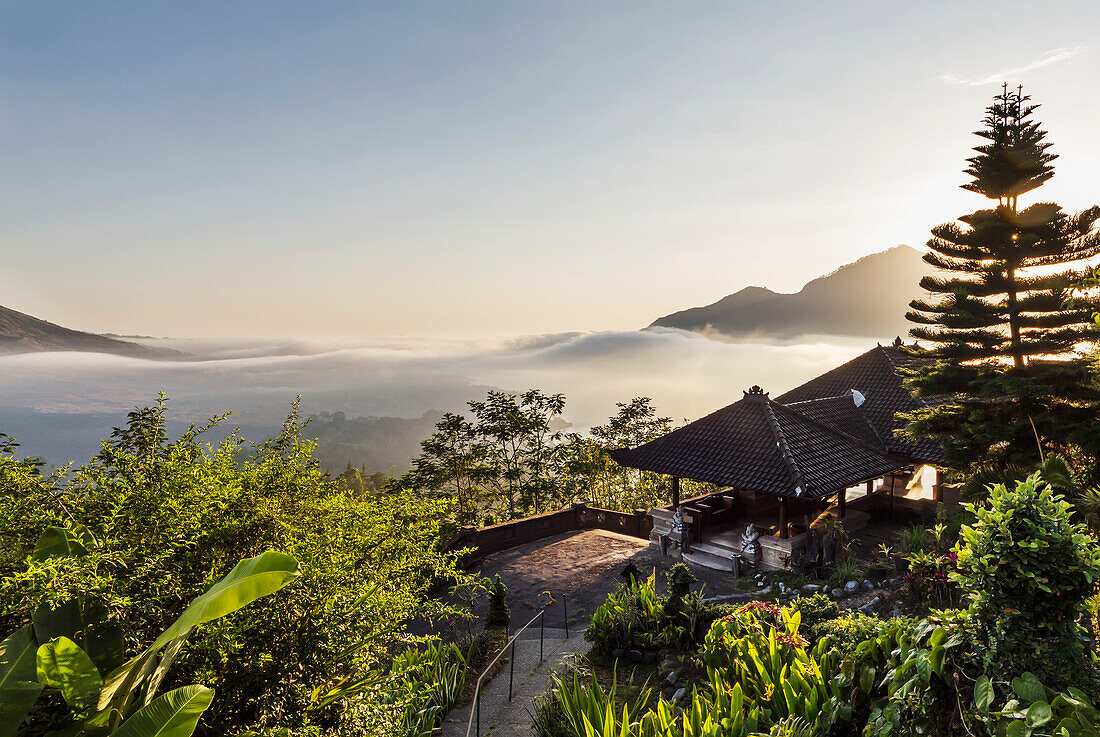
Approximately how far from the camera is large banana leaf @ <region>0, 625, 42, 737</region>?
83.0 inches

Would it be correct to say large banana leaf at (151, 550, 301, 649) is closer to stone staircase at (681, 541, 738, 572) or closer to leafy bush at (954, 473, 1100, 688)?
leafy bush at (954, 473, 1100, 688)

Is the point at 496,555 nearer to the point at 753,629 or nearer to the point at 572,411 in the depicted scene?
the point at 753,629

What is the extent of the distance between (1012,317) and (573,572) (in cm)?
899

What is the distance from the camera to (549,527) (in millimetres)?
13539

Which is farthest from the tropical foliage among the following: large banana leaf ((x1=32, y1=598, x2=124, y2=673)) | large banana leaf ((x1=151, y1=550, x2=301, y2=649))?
large banana leaf ((x1=32, y1=598, x2=124, y2=673))

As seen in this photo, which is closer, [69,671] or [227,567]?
[69,671]

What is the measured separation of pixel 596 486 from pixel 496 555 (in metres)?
8.55

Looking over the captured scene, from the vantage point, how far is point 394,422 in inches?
3789

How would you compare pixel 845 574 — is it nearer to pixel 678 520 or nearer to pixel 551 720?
pixel 678 520

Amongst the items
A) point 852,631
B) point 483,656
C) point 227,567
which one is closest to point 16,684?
point 227,567

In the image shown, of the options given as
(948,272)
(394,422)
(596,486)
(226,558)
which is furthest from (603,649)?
(394,422)

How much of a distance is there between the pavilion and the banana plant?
926 cm

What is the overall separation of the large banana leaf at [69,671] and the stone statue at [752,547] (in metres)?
10.0

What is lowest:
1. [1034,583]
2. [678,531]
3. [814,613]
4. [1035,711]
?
[678,531]
